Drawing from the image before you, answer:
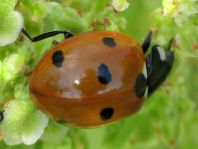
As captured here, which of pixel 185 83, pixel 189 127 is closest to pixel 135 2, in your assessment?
pixel 185 83

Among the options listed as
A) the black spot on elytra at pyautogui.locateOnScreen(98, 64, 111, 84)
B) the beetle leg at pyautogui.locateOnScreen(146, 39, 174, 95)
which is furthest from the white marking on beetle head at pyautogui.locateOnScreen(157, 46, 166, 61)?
the black spot on elytra at pyautogui.locateOnScreen(98, 64, 111, 84)

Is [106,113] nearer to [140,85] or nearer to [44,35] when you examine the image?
[140,85]

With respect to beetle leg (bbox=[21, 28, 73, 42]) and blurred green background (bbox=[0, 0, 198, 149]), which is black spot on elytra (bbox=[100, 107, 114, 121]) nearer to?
blurred green background (bbox=[0, 0, 198, 149])

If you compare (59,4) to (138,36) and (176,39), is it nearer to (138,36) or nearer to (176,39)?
(176,39)

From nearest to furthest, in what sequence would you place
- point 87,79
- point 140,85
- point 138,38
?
point 87,79
point 140,85
point 138,38

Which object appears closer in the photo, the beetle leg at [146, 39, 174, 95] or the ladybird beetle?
the ladybird beetle

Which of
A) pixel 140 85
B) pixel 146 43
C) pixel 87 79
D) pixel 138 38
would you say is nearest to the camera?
pixel 87 79

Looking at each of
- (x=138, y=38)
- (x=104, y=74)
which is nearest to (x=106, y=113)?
(x=104, y=74)
